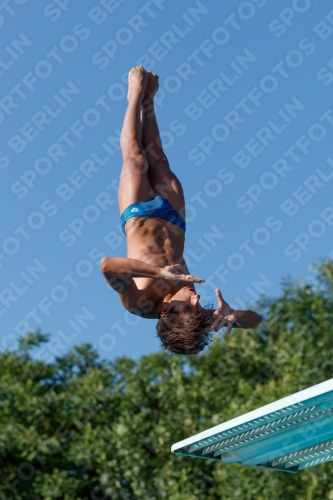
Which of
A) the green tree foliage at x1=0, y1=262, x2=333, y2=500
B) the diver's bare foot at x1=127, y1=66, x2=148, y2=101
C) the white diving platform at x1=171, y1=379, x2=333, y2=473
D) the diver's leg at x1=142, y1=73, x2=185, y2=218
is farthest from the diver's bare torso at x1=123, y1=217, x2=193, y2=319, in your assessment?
the green tree foliage at x1=0, y1=262, x2=333, y2=500

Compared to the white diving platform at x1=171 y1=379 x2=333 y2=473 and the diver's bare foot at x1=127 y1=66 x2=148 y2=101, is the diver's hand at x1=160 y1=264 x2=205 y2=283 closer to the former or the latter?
the white diving platform at x1=171 y1=379 x2=333 y2=473

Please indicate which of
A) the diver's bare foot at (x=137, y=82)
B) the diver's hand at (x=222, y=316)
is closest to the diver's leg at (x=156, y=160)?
the diver's bare foot at (x=137, y=82)

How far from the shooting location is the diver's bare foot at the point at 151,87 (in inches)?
306

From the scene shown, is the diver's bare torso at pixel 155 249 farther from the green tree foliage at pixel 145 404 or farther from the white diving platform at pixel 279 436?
the green tree foliage at pixel 145 404

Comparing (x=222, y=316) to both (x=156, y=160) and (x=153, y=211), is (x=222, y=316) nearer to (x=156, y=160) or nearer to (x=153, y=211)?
(x=153, y=211)

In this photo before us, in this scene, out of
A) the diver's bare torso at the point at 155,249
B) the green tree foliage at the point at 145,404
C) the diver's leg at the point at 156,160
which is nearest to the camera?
the diver's bare torso at the point at 155,249

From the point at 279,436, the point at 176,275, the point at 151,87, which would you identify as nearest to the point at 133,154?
the point at 151,87

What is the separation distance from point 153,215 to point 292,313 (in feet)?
44.0

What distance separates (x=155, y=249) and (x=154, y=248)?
1cm

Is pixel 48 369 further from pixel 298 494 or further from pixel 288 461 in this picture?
pixel 288 461

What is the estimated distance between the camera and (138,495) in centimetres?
1648

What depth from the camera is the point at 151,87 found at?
778 cm

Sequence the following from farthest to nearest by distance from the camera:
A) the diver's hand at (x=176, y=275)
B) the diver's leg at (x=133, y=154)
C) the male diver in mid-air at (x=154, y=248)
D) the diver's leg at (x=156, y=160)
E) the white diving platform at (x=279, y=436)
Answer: the diver's leg at (x=156, y=160)
the diver's leg at (x=133, y=154)
the male diver in mid-air at (x=154, y=248)
the diver's hand at (x=176, y=275)
the white diving platform at (x=279, y=436)

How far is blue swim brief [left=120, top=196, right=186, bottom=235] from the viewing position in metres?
7.03
